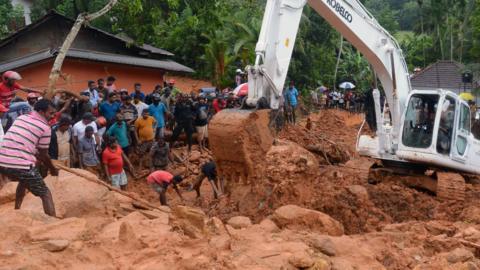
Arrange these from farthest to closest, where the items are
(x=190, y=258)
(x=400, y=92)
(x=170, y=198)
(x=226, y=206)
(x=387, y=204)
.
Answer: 1. (x=170, y=198)
2. (x=400, y=92)
3. (x=387, y=204)
4. (x=226, y=206)
5. (x=190, y=258)

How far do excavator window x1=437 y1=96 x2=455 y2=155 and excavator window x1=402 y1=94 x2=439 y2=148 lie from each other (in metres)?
0.15

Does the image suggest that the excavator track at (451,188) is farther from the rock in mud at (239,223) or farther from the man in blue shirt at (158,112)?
the man in blue shirt at (158,112)

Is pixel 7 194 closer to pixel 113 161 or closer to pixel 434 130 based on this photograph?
pixel 113 161

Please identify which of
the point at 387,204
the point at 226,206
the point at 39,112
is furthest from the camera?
the point at 387,204

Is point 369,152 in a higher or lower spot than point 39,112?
lower

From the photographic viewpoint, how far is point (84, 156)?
32.9ft

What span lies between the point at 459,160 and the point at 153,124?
19.6ft

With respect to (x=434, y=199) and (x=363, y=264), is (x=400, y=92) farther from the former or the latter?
(x=363, y=264)

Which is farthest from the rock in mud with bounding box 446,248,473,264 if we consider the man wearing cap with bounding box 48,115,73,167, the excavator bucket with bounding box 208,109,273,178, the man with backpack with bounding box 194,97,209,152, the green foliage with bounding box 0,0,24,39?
the green foliage with bounding box 0,0,24,39

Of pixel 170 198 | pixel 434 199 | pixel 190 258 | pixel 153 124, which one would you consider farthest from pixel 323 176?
pixel 190 258

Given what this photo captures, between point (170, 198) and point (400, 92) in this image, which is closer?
point (400, 92)

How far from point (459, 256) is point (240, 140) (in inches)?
113

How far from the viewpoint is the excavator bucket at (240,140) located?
7180mm

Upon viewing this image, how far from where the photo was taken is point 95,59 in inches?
638
